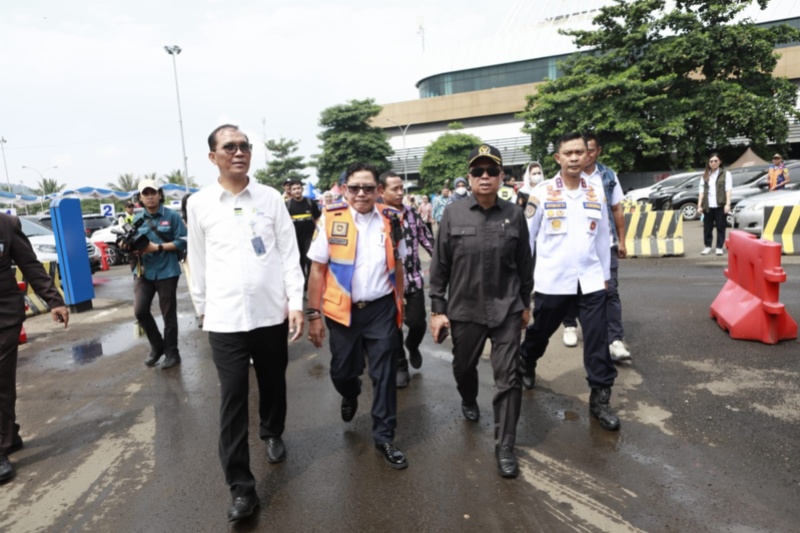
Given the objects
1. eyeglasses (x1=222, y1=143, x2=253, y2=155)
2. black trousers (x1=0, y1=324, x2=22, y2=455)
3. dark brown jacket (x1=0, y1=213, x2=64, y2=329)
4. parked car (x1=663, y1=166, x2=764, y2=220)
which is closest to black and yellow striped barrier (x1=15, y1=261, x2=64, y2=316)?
dark brown jacket (x1=0, y1=213, x2=64, y2=329)

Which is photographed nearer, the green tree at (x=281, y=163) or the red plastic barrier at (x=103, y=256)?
the red plastic barrier at (x=103, y=256)

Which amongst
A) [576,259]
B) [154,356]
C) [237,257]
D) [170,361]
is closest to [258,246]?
[237,257]

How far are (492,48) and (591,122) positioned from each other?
123ft

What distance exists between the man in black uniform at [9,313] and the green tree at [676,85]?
29231mm

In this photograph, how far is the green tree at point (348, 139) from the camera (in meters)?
45.4

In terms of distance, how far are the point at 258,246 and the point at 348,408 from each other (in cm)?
148

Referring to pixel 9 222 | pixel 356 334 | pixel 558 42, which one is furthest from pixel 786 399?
pixel 558 42

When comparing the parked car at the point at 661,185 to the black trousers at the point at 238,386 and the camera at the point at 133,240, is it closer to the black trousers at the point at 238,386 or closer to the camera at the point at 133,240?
the camera at the point at 133,240

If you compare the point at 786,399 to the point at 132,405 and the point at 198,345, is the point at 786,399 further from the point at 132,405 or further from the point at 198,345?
the point at 198,345

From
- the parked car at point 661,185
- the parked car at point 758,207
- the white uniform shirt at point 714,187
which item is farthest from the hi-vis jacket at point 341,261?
the parked car at point 661,185

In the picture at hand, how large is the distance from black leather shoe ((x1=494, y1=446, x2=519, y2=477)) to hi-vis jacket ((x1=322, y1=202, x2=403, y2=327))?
1248 millimetres

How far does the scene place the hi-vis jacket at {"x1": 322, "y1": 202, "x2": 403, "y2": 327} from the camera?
11.2 ft

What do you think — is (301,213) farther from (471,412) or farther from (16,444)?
Answer: (471,412)

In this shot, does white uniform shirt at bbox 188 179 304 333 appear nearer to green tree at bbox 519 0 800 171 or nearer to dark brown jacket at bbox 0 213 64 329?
dark brown jacket at bbox 0 213 64 329
